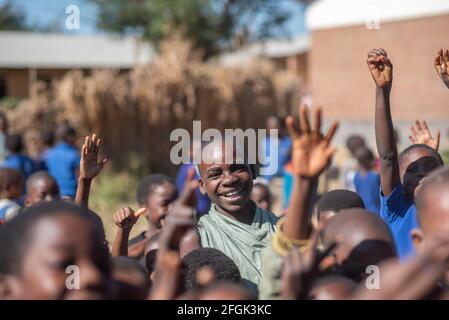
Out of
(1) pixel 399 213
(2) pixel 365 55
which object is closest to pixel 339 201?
(1) pixel 399 213

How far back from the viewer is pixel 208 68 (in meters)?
12.7

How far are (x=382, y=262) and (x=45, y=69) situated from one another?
2377 cm

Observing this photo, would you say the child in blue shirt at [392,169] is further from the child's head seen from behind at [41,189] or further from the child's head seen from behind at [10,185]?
the child's head seen from behind at [10,185]

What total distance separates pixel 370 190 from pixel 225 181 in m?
2.92

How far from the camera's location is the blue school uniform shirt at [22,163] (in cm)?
602

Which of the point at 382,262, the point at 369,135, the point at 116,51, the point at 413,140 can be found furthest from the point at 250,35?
the point at 382,262

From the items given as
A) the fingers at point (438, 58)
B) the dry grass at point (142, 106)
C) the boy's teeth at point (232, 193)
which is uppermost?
the dry grass at point (142, 106)

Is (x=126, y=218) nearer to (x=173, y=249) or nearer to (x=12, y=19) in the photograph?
(x=173, y=249)

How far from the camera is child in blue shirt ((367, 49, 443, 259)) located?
2592 mm

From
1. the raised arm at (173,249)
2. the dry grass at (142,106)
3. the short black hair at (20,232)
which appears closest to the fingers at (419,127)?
the raised arm at (173,249)

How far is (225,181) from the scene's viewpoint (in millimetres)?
2678

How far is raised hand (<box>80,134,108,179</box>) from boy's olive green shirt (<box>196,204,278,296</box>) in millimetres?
638

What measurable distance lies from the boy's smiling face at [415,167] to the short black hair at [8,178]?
3048 mm

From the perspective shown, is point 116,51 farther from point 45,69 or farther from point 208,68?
point 208,68
